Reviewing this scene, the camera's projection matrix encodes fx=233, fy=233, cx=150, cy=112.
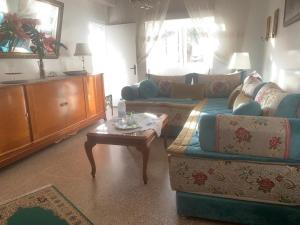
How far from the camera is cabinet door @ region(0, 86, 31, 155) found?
8.54 ft

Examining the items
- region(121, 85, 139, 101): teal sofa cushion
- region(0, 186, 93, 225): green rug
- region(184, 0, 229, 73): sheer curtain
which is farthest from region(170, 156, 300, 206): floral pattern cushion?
region(184, 0, 229, 73): sheer curtain

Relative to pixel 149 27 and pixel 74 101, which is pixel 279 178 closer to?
pixel 74 101

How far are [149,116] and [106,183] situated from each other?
956mm

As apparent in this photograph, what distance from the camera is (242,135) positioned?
4.80 ft

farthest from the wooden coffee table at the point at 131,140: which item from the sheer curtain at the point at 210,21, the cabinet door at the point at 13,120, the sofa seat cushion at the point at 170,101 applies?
the sheer curtain at the point at 210,21

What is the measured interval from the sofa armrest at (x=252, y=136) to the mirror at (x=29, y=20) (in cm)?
281

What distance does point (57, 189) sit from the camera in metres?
2.25

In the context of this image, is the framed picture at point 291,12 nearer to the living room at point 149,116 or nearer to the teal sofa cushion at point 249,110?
the living room at point 149,116

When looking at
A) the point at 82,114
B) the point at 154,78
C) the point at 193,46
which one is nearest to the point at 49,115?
the point at 82,114

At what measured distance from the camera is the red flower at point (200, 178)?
1.59 metres

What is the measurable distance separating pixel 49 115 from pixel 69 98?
0.52 metres

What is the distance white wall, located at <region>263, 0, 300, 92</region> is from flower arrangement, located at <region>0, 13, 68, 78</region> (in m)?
3.29

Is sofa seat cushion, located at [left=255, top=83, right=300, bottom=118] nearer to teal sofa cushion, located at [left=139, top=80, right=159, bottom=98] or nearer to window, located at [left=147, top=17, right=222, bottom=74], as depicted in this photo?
teal sofa cushion, located at [left=139, top=80, right=159, bottom=98]

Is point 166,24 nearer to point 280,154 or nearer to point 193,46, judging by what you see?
point 193,46
